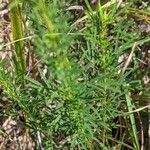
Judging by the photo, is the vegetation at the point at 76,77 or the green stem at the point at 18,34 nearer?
the vegetation at the point at 76,77

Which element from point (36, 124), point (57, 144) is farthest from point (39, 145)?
point (36, 124)

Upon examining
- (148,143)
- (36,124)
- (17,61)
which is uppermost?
(17,61)

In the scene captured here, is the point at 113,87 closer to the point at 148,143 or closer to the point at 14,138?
the point at 148,143

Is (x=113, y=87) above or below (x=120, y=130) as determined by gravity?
above

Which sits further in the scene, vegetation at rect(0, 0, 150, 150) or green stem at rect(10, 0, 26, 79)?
green stem at rect(10, 0, 26, 79)

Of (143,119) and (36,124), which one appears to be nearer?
(36,124)

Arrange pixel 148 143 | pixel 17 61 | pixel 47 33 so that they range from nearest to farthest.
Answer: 1. pixel 47 33
2. pixel 17 61
3. pixel 148 143

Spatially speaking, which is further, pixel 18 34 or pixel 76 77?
pixel 18 34

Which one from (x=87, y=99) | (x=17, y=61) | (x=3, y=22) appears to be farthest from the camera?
(x=3, y=22)
